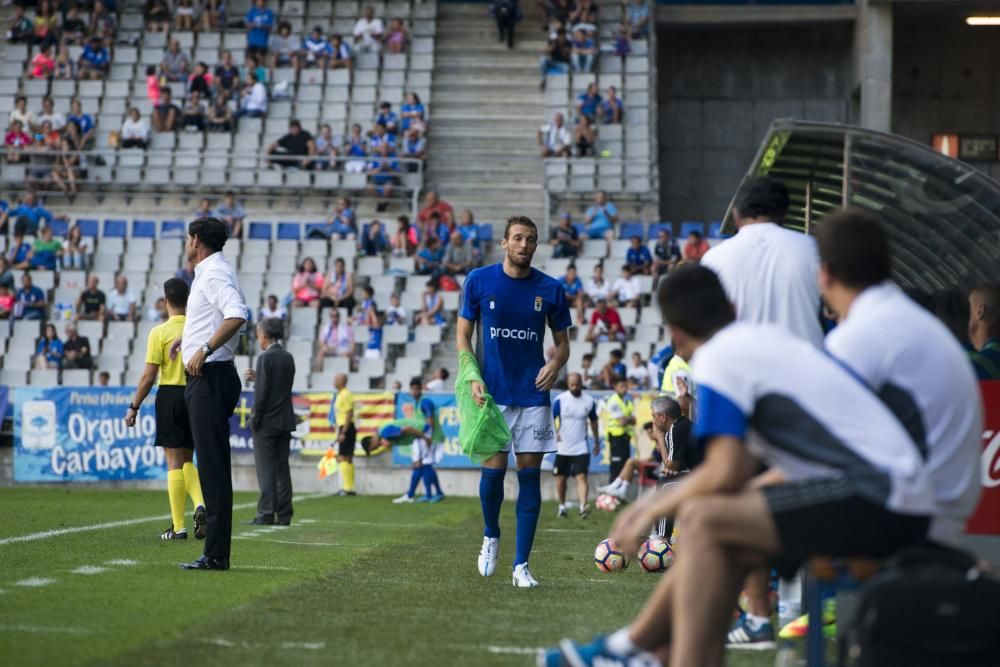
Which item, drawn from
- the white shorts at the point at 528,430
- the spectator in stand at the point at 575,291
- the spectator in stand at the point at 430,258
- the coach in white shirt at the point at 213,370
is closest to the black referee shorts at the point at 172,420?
the coach in white shirt at the point at 213,370

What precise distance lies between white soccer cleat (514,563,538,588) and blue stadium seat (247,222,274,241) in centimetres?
2222

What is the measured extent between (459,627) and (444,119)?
95.9 ft

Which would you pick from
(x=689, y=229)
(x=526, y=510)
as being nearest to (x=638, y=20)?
(x=689, y=229)

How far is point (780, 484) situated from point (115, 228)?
1094 inches

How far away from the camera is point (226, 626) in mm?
7211

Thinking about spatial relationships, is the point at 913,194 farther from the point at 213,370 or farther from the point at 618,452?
the point at 618,452

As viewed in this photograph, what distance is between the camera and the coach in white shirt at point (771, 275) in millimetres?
7086

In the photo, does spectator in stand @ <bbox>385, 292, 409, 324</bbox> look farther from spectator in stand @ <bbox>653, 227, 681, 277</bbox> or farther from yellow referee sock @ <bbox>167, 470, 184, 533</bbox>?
yellow referee sock @ <bbox>167, 470, 184, 533</bbox>

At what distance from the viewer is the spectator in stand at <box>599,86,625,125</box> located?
112 ft

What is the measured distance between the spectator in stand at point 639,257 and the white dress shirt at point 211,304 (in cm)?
1895

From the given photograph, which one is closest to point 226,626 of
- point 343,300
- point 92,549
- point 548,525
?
point 92,549

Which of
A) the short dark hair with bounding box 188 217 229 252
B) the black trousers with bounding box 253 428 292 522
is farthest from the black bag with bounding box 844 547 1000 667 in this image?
the black trousers with bounding box 253 428 292 522

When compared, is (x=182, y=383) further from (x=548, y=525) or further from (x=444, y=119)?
(x=444, y=119)

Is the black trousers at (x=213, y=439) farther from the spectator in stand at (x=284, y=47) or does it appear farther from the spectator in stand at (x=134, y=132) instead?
the spectator in stand at (x=284, y=47)
